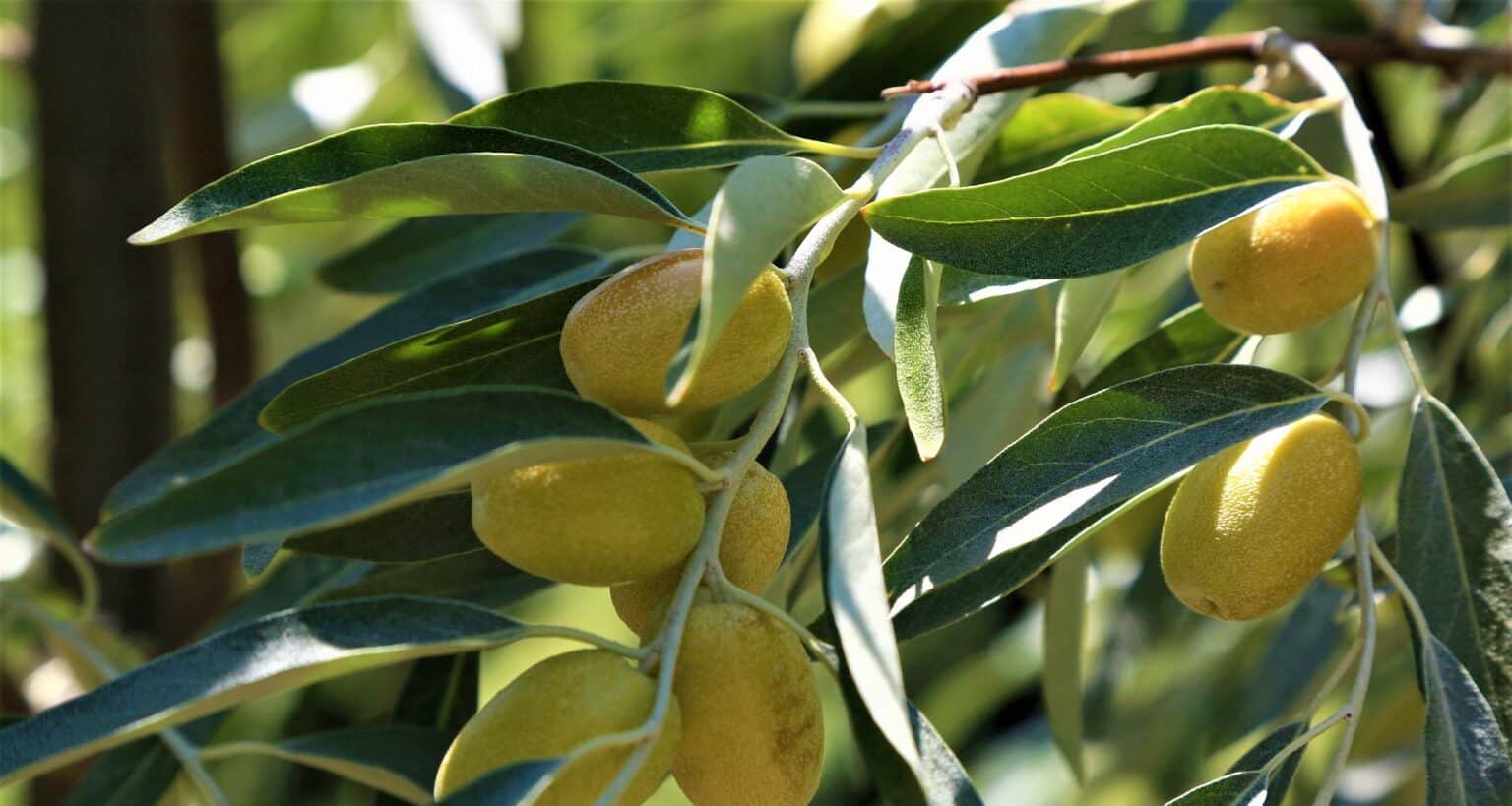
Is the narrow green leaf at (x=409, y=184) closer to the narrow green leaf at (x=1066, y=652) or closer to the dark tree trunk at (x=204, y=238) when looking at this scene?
the narrow green leaf at (x=1066, y=652)

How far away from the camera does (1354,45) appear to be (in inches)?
35.4

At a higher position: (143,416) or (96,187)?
(96,187)

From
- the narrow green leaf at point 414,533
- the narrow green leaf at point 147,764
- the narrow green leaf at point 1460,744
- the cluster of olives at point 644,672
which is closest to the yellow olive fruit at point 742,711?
the cluster of olives at point 644,672

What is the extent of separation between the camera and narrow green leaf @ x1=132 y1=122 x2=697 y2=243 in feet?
1.72

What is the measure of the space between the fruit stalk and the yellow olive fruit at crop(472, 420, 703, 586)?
0.01 meters

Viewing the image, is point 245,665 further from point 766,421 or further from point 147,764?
point 147,764

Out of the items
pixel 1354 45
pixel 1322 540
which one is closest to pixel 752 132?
pixel 1322 540

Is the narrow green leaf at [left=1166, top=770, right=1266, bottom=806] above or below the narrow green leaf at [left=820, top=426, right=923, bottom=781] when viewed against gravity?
below

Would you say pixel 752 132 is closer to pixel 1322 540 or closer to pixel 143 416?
pixel 1322 540

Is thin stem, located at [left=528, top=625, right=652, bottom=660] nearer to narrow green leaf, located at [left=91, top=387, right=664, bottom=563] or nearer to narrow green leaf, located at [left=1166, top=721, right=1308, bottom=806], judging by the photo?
narrow green leaf, located at [left=91, top=387, right=664, bottom=563]

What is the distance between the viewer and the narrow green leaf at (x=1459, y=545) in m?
0.59

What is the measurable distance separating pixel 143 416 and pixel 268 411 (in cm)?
79

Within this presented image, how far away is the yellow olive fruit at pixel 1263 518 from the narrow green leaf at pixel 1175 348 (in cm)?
16

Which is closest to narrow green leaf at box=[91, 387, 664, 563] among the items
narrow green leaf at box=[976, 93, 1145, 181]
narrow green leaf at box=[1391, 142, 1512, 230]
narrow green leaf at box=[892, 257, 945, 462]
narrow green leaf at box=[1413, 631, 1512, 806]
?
narrow green leaf at box=[892, 257, 945, 462]
